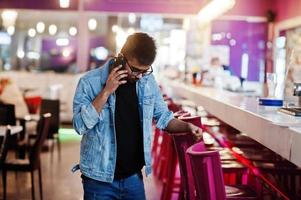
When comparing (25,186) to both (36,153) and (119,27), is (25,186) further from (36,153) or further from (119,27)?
(119,27)

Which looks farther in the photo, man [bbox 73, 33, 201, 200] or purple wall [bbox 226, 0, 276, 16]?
purple wall [bbox 226, 0, 276, 16]

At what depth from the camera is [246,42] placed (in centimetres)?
1235

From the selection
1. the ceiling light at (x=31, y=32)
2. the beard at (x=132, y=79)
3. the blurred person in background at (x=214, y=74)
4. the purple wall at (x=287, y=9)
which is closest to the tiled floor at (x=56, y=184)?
the blurred person in background at (x=214, y=74)

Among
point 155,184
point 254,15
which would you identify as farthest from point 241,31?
point 155,184

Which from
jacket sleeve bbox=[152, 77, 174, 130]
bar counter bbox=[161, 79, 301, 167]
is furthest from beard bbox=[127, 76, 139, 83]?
bar counter bbox=[161, 79, 301, 167]

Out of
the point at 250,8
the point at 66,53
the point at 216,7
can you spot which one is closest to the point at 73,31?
the point at 66,53

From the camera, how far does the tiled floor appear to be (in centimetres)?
565

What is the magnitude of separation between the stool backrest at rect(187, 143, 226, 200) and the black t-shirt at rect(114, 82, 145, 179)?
44cm

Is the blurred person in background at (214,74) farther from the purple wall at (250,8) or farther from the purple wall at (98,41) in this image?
the purple wall at (98,41)

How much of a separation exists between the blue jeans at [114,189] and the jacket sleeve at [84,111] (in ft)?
0.84

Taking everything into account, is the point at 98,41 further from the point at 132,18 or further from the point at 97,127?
the point at 97,127

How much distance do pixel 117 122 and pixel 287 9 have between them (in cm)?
893

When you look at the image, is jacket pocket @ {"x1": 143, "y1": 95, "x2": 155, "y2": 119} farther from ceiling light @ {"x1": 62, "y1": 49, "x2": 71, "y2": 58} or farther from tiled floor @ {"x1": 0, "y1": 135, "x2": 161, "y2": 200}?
ceiling light @ {"x1": 62, "y1": 49, "x2": 71, "y2": 58}

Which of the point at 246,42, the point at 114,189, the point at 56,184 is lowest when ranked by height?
the point at 56,184
